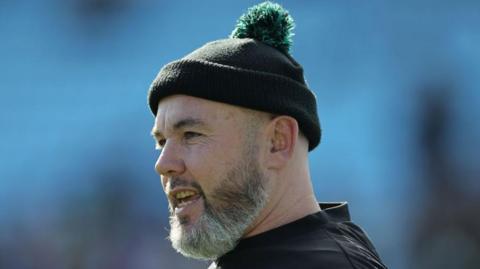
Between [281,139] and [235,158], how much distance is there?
117 millimetres

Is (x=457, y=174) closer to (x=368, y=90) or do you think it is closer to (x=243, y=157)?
(x=368, y=90)

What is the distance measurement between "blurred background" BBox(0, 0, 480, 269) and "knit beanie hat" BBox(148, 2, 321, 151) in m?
3.24

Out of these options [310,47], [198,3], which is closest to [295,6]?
[310,47]

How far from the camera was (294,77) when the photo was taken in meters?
1.86

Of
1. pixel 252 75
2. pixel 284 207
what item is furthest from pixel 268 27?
pixel 284 207

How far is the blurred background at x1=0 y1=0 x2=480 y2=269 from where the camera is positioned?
5105 mm

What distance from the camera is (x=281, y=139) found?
5.97 ft

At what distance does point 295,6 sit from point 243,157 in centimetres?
404

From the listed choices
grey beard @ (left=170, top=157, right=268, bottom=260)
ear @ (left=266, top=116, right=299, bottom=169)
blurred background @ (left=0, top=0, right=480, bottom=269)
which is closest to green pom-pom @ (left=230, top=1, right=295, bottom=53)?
ear @ (left=266, top=116, right=299, bottom=169)

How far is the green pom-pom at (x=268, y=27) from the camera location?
1.90 metres

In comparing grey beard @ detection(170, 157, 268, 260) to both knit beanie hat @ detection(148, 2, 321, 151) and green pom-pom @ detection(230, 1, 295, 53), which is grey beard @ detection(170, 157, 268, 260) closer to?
knit beanie hat @ detection(148, 2, 321, 151)

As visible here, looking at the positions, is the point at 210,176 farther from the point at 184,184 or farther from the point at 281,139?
the point at 281,139

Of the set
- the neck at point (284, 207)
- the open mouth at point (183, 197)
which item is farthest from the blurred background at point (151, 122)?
the open mouth at point (183, 197)

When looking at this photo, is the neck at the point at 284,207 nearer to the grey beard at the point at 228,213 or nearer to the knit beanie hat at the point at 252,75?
the grey beard at the point at 228,213
